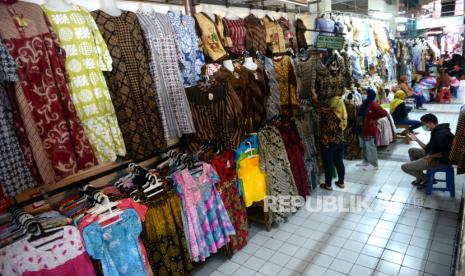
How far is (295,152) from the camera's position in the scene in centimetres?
397

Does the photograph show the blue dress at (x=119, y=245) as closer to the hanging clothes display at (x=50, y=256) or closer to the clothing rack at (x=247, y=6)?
the hanging clothes display at (x=50, y=256)

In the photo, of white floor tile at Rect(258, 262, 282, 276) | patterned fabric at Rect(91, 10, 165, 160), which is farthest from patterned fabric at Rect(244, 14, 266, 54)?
white floor tile at Rect(258, 262, 282, 276)

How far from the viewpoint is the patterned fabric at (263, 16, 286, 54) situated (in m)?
4.01

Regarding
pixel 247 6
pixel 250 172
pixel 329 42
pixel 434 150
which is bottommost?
pixel 434 150

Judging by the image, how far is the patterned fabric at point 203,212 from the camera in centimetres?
278

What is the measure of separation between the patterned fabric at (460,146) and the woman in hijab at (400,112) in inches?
98.2

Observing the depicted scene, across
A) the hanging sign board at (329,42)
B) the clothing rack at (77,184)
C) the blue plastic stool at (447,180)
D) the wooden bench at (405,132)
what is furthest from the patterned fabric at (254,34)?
the wooden bench at (405,132)

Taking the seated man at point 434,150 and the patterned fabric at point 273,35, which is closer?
the seated man at point 434,150

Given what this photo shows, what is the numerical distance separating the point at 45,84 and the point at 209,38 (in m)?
1.68

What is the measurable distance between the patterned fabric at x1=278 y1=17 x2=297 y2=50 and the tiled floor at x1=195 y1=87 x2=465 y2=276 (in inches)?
91.6

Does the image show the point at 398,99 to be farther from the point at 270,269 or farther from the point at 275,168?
the point at 270,269

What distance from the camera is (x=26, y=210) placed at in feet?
7.42

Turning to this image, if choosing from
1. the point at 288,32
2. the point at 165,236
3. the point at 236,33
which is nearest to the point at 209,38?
the point at 236,33

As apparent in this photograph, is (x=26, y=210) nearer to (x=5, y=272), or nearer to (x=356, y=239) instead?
(x=5, y=272)
